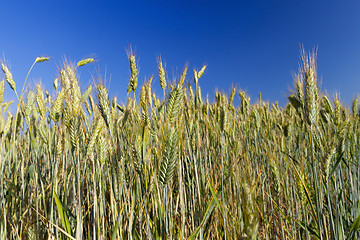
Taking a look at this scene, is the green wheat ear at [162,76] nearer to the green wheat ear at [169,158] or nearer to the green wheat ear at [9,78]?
the green wheat ear at [169,158]

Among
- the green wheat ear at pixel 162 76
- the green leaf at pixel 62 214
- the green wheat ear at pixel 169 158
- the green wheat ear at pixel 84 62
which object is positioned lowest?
the green leaf at pixel 62 214

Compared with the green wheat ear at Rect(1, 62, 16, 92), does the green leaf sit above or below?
below

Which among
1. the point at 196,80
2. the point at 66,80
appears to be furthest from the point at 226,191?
the point at 66,80

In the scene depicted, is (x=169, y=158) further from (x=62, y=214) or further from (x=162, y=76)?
(x=162, y=76)

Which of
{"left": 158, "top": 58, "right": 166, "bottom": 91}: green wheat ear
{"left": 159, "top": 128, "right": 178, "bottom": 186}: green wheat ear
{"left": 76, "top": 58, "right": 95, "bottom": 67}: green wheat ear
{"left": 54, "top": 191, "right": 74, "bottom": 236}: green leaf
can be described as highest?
{"left": 76, "top": 58, "right": 95, "bottom": 67}: green wheat ear

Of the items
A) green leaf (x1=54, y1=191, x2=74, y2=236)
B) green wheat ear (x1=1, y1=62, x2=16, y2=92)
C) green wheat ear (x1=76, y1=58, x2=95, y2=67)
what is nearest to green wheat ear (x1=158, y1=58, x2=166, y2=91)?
green wheat ear (x1=76, y1=58, x2=95, y2=67)

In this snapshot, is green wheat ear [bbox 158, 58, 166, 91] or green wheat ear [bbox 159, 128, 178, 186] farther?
green wheat ear [bbox 158, 58, 166, 91]

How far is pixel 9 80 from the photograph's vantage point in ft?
5.54

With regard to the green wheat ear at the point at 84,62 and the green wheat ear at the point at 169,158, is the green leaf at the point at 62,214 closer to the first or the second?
the green wheat ear at the point at 169,158

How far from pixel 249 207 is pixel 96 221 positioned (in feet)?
2.33

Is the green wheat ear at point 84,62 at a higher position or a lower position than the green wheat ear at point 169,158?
higher

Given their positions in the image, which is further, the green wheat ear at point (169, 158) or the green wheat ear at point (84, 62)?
the green wheat ear at point (84, 62)

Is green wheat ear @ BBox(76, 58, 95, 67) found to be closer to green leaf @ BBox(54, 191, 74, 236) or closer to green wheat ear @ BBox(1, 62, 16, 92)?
green wheat ear @ BBox(1, 62, 16, 92)

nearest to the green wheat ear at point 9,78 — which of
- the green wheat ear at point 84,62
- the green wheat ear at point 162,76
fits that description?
the green wheat ear at point 84,62
